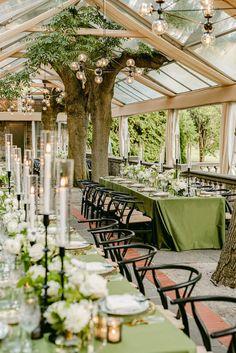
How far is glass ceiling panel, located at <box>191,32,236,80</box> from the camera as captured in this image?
11711 mm

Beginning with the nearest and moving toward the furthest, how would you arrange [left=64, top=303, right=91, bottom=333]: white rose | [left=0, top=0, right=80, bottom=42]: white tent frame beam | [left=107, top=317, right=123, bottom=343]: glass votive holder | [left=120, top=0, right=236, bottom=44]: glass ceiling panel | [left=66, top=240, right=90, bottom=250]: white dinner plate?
[left=64, top=303, right=91, bottom=333]: white rose → [left=107, top=317, right=123, bottom=343]: glass votive holder → [left=66, top=240, right=90, bottom=250]: white dinner plate → [left=120, top=0, right=236, bottom=44]: glass ceiling panel → [left=0, top=0, right=80, bottom=42]: white tent frame beam

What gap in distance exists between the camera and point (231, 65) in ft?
40.9

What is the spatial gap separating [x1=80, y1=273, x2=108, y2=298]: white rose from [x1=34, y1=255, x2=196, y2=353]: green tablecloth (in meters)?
0.25

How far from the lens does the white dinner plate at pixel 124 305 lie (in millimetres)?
2635

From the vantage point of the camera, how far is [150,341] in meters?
2.46

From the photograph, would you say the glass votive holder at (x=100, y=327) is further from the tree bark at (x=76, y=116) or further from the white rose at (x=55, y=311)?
the tree bark at (x=76, y=116)

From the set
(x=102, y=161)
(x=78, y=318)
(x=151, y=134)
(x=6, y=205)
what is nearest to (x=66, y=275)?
(x=78, y=318)

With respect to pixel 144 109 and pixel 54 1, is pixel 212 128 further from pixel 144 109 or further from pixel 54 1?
pixel 54 1

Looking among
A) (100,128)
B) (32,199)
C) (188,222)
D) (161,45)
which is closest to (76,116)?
Answer: (100,128)

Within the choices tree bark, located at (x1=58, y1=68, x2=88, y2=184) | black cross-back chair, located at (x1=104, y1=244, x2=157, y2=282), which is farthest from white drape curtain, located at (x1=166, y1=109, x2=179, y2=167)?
black cross-back chair, located at (x1=104, y1=244, x2=157, y2=282)

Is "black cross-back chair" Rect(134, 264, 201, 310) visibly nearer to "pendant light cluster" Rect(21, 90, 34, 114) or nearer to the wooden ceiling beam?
the wooden ceiling beam

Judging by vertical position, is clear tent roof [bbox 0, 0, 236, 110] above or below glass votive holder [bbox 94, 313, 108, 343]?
above

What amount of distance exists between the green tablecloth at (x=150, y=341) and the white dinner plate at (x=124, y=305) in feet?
0.26

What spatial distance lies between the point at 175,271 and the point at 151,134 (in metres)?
18.6
